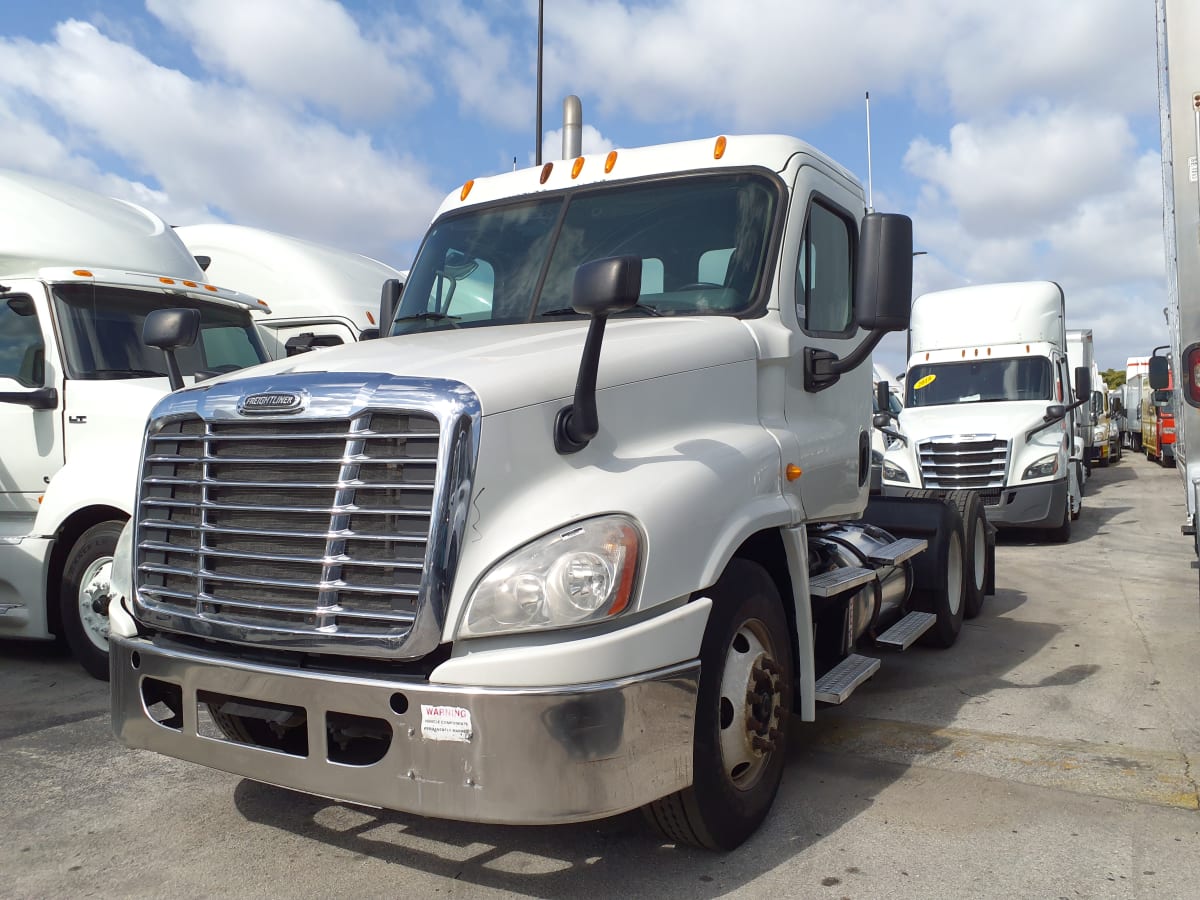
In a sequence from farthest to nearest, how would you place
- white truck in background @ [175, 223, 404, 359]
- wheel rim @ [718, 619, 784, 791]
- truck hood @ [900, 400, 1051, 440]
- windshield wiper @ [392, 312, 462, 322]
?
truck hood @ [900, 400, 1051, 440] → white truck in background @ [175, 223, 404, 359] → windshield wiper @ [392, 312, 462, 322] → wheel rim @ [718, 619, 784, 791]

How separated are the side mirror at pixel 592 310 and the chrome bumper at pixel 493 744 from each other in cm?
77

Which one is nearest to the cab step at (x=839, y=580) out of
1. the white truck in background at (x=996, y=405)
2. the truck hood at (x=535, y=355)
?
the truck hood at (x=535, y=355)

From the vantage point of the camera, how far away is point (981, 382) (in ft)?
46.0

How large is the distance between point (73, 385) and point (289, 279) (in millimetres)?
3527

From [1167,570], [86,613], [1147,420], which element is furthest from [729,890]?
[1147,420]

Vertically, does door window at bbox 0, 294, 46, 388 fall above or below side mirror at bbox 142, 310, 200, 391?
above

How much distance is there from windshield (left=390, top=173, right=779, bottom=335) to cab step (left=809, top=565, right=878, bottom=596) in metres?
1.18

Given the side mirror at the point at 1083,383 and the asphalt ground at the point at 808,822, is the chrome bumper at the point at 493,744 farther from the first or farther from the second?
the side mirror at the point at 1083,383

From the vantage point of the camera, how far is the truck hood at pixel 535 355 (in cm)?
323

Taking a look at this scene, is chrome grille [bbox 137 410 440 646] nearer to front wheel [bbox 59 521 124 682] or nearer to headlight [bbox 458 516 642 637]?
headlight [bbox 458 516 642 637]

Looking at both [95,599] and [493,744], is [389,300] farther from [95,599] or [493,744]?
[493,744]

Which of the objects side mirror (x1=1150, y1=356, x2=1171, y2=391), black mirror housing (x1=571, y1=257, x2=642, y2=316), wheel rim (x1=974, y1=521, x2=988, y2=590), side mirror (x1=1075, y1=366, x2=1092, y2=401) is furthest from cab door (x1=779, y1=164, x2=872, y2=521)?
side mirror (x1=1075, y1=366, x2=1092, y2=401)

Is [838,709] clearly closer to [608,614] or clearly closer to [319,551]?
[608,614]

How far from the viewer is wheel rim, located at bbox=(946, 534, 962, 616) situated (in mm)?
6956
